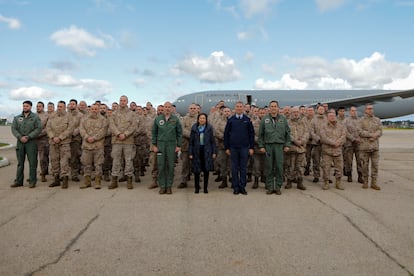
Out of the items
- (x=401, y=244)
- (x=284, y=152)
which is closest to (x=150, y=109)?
(x=284, y=152)

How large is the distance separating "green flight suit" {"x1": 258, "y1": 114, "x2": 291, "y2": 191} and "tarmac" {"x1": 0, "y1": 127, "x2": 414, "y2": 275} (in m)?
0.37

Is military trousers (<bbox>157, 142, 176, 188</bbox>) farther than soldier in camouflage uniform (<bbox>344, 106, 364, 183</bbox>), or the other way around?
soldier in camouflage uniform (<bbox>344, 106, 364, 183</bbox>)

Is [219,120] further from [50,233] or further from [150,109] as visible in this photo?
[50,233]

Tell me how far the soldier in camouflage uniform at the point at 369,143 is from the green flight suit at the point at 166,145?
13.4 ft

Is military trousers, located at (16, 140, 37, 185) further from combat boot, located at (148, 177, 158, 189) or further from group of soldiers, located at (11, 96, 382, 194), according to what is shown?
combat boot, located at (148, 177, 158, 189)

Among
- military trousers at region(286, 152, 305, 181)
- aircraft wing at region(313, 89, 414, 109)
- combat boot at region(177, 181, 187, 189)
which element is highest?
aircraft wing at region(313, 89, 414, 109)

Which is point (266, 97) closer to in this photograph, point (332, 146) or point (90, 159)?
point (332, 146)

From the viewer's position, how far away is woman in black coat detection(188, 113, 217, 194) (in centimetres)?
653

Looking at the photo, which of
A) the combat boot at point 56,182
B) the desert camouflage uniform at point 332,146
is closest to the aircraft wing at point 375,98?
the desert camouflage uniform at point 332,146

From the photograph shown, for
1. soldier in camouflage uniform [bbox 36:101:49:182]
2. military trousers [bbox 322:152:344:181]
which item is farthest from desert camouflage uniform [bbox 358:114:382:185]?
soldier in camouflage uniform [bbox 36:101:49:182]

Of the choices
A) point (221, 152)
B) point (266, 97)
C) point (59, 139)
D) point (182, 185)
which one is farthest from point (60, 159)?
point (266, 97)

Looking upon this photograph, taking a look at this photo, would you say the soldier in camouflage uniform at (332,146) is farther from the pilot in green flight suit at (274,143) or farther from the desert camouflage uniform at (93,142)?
the desert camouflage uniform at (93,142)

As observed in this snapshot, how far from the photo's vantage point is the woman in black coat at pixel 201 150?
21.4 ft

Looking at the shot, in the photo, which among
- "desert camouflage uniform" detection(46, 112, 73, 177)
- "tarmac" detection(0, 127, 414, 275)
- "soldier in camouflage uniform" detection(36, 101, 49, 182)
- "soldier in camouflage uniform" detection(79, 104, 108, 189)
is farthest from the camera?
"soldier in camouflage uniform" detection(36, 101, 49, 182)
